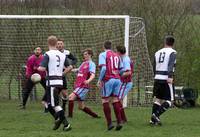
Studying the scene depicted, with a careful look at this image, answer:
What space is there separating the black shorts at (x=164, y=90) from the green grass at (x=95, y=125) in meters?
0.65

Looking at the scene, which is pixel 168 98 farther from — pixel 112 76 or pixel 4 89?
pixel 4 89

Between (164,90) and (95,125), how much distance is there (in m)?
1.69

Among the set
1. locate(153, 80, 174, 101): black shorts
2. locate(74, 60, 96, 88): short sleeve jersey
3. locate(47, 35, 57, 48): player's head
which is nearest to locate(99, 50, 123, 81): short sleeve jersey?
locate(47, 35, 57, 48): player's head

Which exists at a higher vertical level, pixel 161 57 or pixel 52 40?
pixel 52 40

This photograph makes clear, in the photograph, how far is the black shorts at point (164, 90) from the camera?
43.6ft

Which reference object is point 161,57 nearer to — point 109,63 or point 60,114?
point 109,63

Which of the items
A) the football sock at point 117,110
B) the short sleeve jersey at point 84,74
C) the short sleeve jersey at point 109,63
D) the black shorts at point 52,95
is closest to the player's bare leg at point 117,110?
the football sock at point 117,110

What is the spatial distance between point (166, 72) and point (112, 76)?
1.40 m

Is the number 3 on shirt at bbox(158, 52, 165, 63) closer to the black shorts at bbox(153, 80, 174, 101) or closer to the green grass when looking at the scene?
the black shorts at bbox(153, 80, 174, 101)

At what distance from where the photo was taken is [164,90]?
13336 millimetres

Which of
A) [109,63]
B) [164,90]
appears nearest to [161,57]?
[164,90]

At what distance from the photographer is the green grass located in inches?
467

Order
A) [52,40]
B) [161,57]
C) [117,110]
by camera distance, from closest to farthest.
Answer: [52,40], [117,110], [161,57]

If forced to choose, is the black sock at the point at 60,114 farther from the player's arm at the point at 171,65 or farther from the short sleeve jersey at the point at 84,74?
the short sleeve jersey at the point at 84,74
